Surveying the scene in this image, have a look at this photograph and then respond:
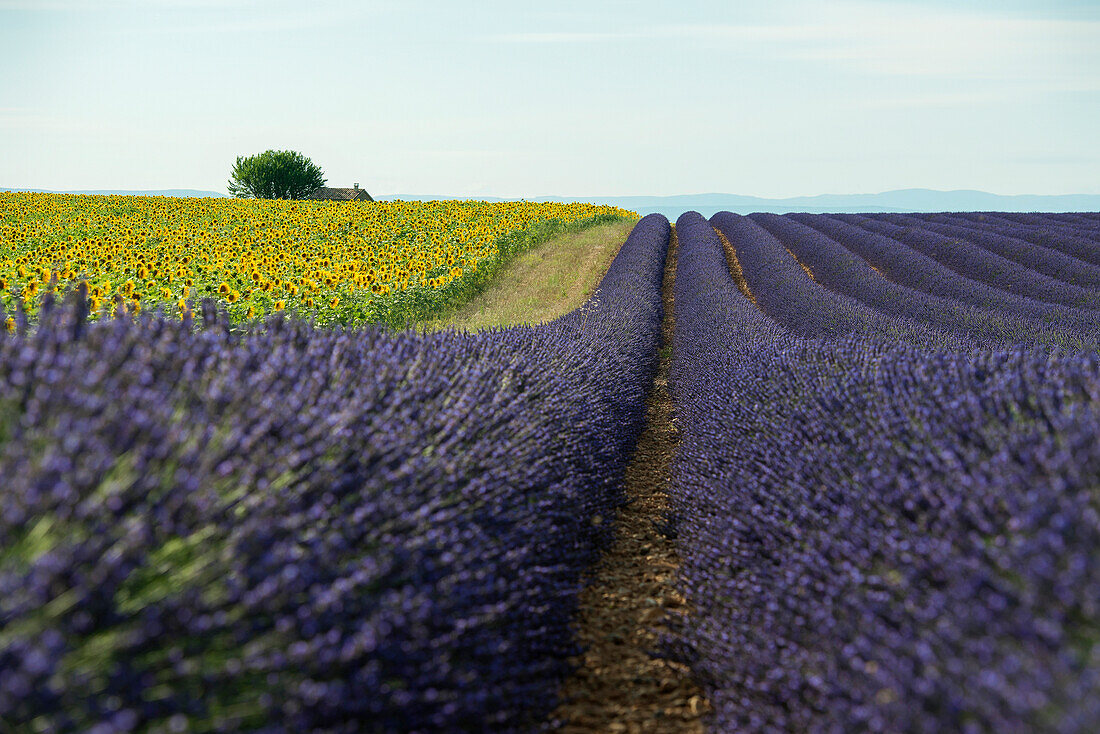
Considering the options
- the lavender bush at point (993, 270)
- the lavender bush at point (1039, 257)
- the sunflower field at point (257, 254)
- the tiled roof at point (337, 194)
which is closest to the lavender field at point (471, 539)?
the sunflower field at point (257, 254)

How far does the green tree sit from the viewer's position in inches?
1467

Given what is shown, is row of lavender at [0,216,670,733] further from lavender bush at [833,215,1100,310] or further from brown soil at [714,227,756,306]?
lavender bush at [833,215,1100,310]

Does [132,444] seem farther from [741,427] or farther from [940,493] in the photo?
[741,427]

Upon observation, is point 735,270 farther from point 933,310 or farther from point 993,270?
point 933,310

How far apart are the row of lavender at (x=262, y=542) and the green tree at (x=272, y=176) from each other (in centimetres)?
3636

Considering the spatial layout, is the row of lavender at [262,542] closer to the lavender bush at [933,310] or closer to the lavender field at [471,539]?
the lavender field at [471,539]

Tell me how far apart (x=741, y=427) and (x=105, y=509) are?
11.6 ft

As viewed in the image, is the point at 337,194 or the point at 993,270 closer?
the point at 993,270

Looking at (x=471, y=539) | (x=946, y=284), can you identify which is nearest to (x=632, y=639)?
(x=471, y=539)

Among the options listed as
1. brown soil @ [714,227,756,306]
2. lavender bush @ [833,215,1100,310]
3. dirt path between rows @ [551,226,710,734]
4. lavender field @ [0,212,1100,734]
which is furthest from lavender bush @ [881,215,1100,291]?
lavender field @ [0,212,1100,734]

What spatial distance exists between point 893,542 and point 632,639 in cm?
190

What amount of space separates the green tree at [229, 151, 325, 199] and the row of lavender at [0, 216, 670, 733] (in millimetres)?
36363

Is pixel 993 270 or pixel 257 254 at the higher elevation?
pixel 257 254

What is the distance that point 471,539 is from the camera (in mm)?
2660
